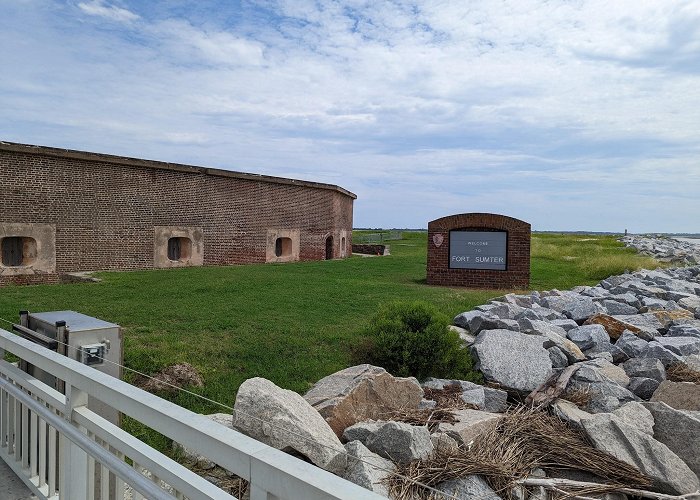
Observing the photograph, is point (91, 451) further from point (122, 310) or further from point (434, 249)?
point (434, 249)

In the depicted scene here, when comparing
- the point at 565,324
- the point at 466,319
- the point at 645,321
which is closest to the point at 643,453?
the point at 466,319

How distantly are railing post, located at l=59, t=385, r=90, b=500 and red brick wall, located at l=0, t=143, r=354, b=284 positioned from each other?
16213 mm

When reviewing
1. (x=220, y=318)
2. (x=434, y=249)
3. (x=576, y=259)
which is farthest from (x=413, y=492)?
(x=576, y=259)

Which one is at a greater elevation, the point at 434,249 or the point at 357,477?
the point at 434,249

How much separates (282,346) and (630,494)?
477 cm

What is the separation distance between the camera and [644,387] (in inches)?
251

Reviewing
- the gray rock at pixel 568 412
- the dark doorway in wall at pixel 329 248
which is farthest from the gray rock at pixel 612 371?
the dark doorway in wall at pixel 329 248

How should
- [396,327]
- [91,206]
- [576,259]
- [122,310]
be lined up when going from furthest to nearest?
[576,259], [91,206], [122,310], [396,327]

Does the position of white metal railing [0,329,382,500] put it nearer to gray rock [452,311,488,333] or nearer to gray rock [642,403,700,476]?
gray rock [642,403,700,476]

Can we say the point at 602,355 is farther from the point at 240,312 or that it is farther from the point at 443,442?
the point at 240,312

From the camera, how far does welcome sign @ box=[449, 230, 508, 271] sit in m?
16.7

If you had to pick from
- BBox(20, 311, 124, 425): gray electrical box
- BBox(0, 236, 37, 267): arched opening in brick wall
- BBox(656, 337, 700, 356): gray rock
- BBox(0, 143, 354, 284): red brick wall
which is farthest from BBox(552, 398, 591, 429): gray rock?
BBox(0, 236, 37, 267): arched opening in brick wall

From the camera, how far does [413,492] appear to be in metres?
3.40

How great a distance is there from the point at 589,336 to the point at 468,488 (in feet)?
17.9
